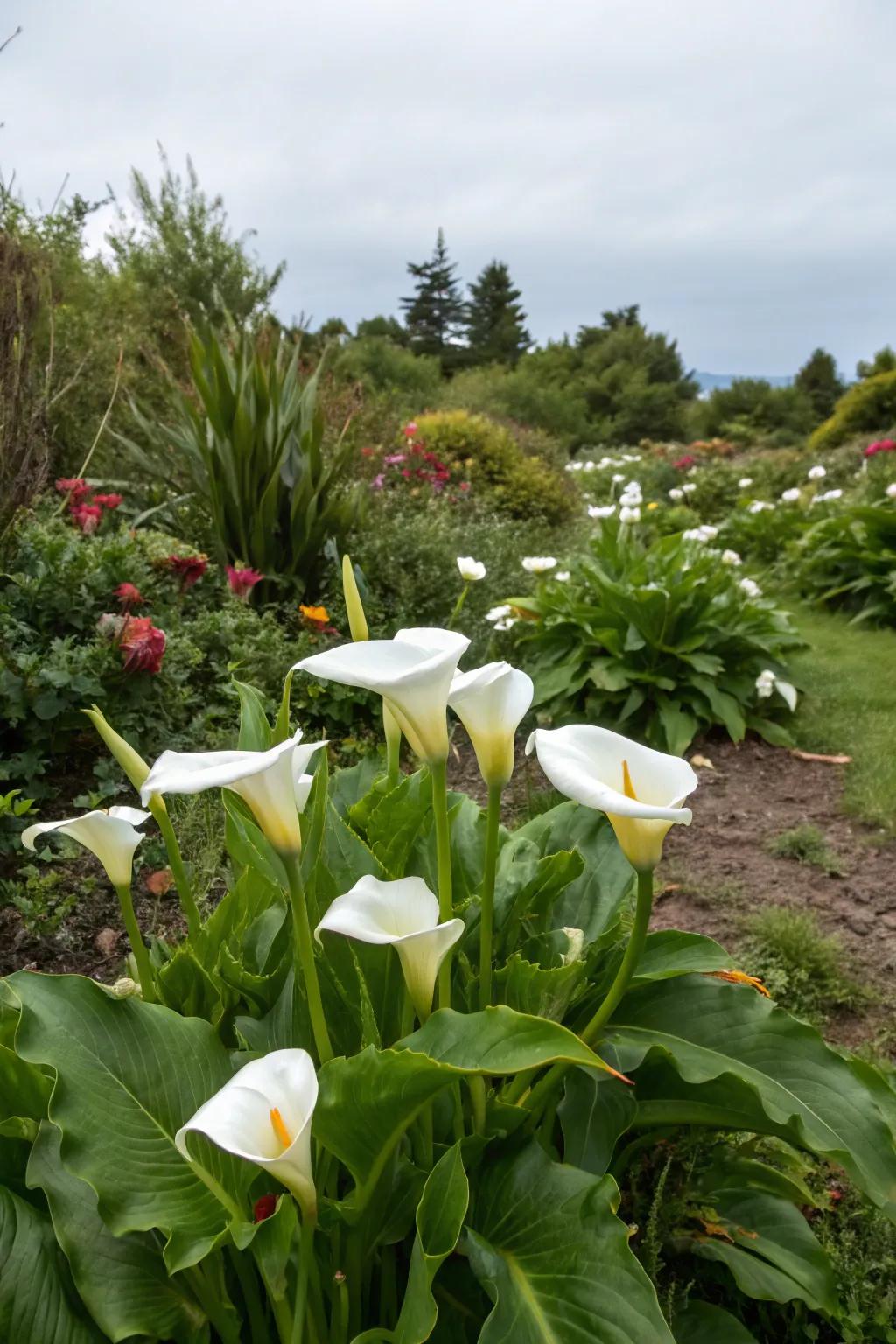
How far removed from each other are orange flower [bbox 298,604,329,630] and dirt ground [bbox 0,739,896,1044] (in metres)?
0.88

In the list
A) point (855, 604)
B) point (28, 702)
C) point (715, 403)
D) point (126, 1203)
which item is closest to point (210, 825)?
point (28, 702)

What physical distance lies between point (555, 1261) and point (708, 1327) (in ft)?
1.48

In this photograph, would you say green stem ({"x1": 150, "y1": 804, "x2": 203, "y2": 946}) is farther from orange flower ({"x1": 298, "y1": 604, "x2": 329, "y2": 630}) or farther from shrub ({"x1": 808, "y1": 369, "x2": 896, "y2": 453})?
shrub ({"x1": 808, "y1": 369, "x2": 896, "y2": 453})

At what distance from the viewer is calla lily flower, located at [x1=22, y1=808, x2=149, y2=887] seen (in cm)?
128

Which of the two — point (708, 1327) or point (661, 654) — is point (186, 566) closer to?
point (661, 654)

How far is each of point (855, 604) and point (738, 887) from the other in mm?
4198

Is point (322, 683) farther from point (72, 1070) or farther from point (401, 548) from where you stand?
point (72, 1070)

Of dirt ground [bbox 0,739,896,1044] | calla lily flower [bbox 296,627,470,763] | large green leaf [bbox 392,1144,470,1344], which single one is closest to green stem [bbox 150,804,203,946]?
calla lily flower [bbox 296,627,470,763]

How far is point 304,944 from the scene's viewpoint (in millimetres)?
1113

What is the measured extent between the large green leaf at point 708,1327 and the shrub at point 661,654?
2.86 metres

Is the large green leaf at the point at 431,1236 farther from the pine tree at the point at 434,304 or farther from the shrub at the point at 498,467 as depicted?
the pine tree at the point at 434,304

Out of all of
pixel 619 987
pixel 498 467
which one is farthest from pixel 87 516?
pixel 498 467

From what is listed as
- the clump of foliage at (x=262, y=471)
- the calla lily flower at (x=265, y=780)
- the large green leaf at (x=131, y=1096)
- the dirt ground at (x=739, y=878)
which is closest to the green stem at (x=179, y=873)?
the large green leaf at (x=131, y=1096)

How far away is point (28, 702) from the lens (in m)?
3.00
